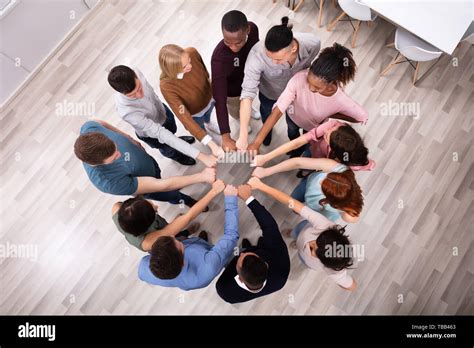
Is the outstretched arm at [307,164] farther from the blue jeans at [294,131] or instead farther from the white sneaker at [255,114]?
the white sneaker at [255,114]

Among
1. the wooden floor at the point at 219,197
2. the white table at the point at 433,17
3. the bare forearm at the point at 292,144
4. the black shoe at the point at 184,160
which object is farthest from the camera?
the black shoe at the point at 184,160

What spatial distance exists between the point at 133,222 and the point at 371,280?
2349mm

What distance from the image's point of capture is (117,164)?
2176 mm

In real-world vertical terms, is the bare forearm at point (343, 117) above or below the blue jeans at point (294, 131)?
above

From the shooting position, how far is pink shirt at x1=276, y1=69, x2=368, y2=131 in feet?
7.39

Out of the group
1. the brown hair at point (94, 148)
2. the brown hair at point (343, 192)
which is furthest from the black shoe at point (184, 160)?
the brown hair at point (343, 192)

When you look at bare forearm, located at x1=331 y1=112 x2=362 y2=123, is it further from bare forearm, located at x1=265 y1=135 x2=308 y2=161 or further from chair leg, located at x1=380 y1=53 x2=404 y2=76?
chair leg, located at x1=380 y1=53 x2=404 y2=76

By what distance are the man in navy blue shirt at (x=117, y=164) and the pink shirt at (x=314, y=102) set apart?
800 mm

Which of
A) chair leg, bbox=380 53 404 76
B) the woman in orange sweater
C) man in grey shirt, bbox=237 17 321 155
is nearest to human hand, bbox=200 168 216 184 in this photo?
the woman in orange sweater

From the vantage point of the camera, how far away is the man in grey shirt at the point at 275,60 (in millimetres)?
2062

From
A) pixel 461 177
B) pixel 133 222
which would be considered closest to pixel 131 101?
pixel 133 222

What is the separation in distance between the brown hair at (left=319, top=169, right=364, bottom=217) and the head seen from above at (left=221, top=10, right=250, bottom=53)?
105 cm

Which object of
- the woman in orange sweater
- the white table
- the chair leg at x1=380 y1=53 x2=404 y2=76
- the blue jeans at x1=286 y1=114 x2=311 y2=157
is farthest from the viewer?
the chair leg at x1=380 y1=53 x2=404 y2=76
